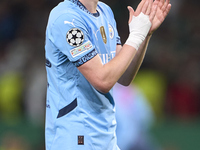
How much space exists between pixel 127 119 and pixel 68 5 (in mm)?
2663

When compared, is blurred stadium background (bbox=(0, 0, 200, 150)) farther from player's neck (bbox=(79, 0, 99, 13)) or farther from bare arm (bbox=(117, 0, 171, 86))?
player's neck (bbox=(79, 0, 99, 13))

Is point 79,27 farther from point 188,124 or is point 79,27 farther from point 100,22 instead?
point 188,124

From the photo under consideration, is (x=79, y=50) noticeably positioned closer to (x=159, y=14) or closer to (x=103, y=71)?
(x=103, y=71)

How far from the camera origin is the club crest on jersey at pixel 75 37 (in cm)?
250

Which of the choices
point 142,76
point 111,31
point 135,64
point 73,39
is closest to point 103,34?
point 111,31

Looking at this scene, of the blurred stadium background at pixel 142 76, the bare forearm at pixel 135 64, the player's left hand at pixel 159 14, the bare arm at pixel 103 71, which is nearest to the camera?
the bare arm at pixel 103 71

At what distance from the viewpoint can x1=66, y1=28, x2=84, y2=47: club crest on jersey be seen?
2.50 metres

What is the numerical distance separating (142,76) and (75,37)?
663cm

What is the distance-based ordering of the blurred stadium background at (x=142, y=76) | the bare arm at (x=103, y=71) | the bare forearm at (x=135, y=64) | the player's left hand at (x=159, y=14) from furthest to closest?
1. the blurred stadium background at (x=142, y=76)
2. the bare forearm at (x=135, y=64)
3. the player's left hand at (x=159, y=14)
4. the bare arm at (x=103, y=71)

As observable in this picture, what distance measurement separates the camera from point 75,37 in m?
2.51

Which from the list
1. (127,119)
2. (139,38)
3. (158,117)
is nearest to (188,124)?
(158,117)

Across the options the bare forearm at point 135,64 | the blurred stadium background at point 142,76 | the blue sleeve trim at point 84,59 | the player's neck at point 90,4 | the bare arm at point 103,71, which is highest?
the player's neck at point 90,4

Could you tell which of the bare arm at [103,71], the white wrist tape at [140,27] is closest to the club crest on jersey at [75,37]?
the bare arm at [103,71]

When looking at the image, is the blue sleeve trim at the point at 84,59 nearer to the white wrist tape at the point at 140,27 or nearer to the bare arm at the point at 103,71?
the bare arm at the point at 103,71
